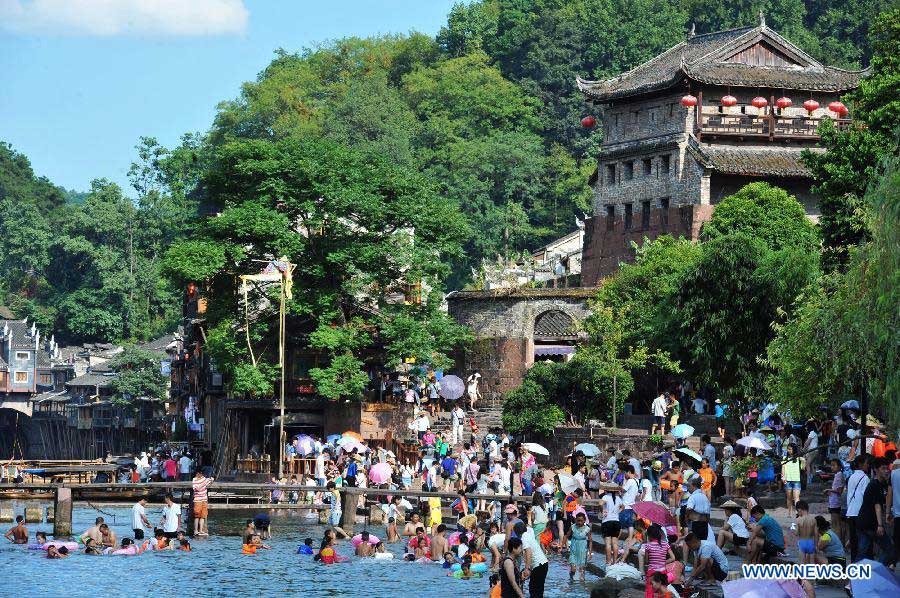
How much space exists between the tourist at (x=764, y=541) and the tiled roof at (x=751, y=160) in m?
46.4

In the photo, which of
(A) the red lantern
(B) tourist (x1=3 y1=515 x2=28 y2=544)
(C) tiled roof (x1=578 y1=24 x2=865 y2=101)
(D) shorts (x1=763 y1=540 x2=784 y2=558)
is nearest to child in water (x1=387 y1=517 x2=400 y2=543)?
(B) tourist (x1=3 y1=515 x2=28 y2=544)

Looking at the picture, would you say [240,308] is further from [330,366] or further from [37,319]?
[37,319]

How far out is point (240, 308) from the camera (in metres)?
70.6

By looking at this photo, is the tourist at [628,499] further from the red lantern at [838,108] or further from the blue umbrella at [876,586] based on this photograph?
the red lantern at [838,108]

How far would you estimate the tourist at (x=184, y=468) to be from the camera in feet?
235

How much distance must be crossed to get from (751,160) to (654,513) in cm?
4398

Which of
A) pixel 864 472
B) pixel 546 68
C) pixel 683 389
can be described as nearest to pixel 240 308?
pixel 683 389

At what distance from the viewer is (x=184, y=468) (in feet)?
235

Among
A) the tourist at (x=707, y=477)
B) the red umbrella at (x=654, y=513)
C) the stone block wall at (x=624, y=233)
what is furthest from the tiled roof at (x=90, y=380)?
the red umbrella at (x=654, y=513)

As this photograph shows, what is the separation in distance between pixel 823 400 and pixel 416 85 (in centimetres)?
8366

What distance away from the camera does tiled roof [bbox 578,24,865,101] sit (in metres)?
79.4

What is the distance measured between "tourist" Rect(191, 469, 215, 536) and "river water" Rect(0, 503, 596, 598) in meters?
0.68

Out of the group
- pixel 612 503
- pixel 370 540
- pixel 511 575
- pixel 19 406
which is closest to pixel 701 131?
pixel 370 540

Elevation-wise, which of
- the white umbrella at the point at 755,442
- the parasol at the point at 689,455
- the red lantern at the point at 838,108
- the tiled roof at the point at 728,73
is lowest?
the parasol at the point at 689,455
